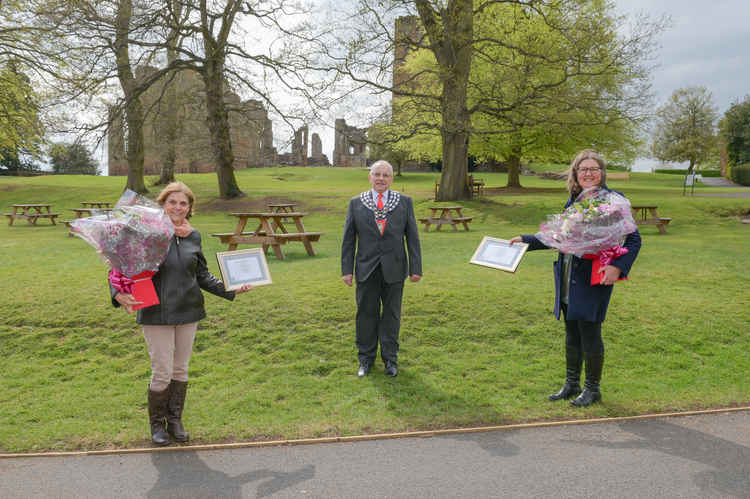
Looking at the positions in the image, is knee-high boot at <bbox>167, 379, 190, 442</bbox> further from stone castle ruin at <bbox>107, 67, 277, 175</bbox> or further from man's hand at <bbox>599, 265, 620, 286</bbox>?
stone castle ruin at <bbox>107, 67, 277, 175</bbox>

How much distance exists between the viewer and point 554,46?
22.2 metres

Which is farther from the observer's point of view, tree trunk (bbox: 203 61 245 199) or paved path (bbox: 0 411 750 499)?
tree trunk (bbox: 203 61 245 199)

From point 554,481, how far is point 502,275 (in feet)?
19.9

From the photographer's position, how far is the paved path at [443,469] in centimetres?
338

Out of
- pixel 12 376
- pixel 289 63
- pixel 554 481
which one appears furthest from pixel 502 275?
pixel 289 63

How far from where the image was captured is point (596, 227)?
169 inches

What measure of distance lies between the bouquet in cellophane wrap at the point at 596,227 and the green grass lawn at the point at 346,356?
1444mm

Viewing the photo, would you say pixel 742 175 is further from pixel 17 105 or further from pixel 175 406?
pixel 175 406

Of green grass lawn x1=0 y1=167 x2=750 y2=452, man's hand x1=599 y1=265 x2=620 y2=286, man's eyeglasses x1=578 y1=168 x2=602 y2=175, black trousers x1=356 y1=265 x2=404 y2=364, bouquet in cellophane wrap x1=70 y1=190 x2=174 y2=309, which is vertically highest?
man's eyeglasses x1=578 y1=168 x2=602 y2=175

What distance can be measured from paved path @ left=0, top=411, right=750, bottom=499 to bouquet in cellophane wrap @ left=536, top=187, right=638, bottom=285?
1.36 metres

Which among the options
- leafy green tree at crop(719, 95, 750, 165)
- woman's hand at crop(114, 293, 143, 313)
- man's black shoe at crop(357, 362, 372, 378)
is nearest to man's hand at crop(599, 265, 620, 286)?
man's black shoe at crop(357, 362, 372, 378)

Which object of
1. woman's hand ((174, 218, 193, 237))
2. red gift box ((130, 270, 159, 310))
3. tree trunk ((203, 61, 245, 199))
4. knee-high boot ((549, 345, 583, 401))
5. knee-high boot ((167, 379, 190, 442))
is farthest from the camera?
tree trunk ((203, 61, 245, 199))

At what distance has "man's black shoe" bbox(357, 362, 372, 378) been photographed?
5566 mm

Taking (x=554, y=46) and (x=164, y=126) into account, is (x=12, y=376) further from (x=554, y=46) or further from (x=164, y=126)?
(x=164, y=126)
